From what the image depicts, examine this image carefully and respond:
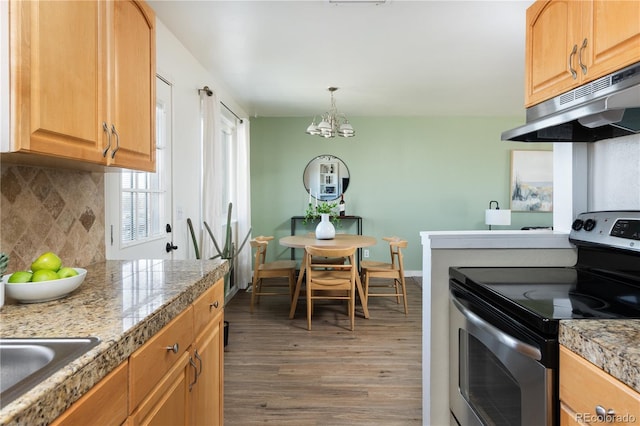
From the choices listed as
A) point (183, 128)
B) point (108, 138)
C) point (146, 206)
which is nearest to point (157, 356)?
point (108, 138)

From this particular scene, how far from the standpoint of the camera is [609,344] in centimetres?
79

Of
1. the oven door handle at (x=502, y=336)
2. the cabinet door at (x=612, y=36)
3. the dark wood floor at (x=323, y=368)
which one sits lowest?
the dark wood floor at (x=323, y=368)

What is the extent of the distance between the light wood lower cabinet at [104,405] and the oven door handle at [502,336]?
1.04m

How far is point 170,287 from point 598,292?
1.45 m

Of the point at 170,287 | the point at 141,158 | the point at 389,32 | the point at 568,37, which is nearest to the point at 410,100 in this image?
the point at 389,32

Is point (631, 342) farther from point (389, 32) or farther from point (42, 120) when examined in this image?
point (389, 32)

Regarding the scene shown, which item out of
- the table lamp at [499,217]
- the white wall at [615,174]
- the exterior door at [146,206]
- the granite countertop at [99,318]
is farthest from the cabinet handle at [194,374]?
the table lamp at [499,217]

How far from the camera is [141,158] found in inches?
62.5

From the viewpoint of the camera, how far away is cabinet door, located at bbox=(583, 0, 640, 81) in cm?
113

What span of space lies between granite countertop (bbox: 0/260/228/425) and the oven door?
102 centimetres

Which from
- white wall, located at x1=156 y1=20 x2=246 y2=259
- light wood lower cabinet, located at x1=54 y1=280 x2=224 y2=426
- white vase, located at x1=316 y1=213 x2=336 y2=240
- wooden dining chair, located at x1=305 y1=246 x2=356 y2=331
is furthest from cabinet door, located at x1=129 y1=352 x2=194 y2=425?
white vase, located at x1=316 y1=213 x2=336 y2=240

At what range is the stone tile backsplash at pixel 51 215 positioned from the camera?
1.24 meters

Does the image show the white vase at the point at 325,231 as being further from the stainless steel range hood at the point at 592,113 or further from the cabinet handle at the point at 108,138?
the cabinet handle at the point at 108,138

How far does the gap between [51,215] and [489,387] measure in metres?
1.76
